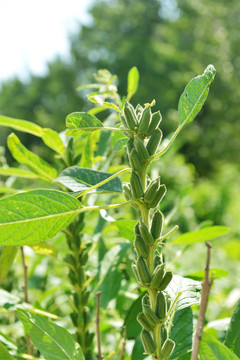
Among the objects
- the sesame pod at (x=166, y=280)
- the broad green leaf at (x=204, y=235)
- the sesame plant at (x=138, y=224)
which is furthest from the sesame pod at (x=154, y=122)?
the broad green leaf at (x=204, y=235)

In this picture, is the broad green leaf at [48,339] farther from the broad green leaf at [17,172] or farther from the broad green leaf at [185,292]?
the broad green leaf at [17,172]

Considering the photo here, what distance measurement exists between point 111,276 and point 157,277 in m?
0.21

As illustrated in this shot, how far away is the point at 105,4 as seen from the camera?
17734 mm

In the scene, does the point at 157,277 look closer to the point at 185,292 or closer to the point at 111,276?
the point at 185,292

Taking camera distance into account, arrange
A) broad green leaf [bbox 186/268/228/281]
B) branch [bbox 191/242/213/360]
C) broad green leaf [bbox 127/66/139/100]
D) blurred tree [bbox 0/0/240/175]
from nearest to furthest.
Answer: branch [bbox 191/242/213/360] < broad green leaf [bbox 186/268/228/281] < broad green leaf [bbox 127/66/139/100] < blurred tree [bbox 0/0/240/175]

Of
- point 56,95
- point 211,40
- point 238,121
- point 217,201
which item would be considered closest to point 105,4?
point 56,95

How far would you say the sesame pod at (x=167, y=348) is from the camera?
0.85ft

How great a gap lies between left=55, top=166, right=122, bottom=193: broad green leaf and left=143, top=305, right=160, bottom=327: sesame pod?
0.09 metres

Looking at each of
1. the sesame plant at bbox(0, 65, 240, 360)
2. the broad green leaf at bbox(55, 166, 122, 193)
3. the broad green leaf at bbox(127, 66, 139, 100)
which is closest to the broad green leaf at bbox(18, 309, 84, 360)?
the sesame plant at bbox(0, 65, 240, 360)

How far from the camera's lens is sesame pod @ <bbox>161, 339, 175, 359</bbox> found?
260 millimetres

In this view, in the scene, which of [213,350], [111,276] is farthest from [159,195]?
[111,276]

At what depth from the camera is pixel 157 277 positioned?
27 centimetres

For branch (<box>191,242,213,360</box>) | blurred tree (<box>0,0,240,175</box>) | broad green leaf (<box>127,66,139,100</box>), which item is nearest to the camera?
branch (<box>191,242,213,360</box>)

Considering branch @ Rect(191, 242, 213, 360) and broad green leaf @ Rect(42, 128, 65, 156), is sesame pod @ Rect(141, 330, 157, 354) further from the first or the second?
broad green leaf @ Rect(42, 128, 65, 156)
